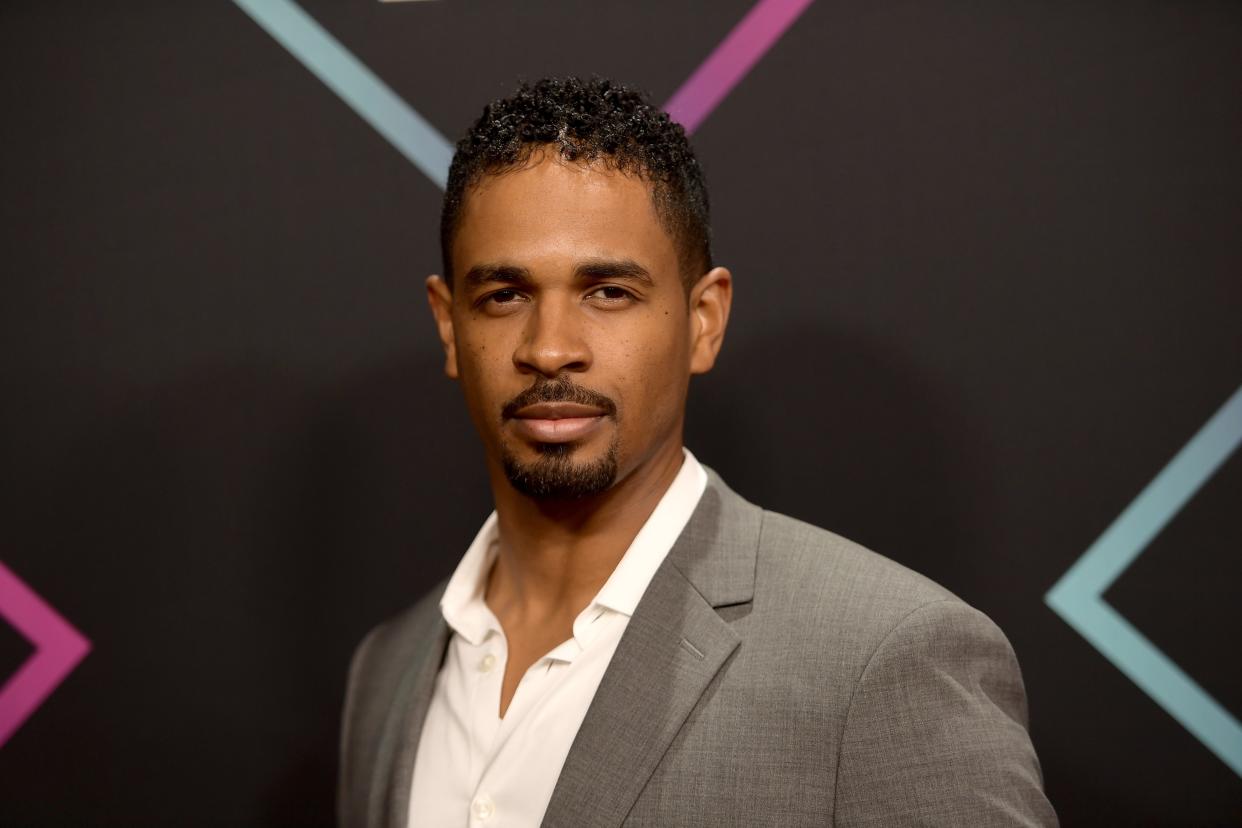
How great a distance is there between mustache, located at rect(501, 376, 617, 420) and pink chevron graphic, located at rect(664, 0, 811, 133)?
0.75m

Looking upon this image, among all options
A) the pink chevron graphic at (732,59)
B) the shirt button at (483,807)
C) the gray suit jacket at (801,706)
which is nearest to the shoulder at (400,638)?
the shirt button at (483,807)

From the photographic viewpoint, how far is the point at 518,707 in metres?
1.31

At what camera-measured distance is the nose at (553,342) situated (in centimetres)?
125

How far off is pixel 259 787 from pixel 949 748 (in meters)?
1.35

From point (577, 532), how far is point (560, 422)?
0.18 meters

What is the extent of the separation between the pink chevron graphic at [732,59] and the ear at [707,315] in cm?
52

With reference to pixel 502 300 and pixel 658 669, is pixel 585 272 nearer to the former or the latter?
pixel 502 300

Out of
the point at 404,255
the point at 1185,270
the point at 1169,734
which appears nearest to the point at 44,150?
the point at 404,255

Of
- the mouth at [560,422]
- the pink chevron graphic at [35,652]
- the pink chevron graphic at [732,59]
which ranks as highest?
the pink chevron graphic at [732,59]

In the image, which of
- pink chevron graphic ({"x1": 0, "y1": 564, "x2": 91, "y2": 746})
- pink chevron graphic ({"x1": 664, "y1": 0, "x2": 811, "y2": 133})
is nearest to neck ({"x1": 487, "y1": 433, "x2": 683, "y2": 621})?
pink chevron graphic ({"x1": 664, "y1": 0, "x2": 811, "y2": 133})

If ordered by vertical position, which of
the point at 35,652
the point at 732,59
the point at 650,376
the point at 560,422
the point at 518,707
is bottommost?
the point at 35,652

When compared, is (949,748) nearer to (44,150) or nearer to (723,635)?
(723,635)

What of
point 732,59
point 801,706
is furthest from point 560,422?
point 732,59

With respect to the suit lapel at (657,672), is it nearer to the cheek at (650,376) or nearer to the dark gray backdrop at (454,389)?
the cheek at (650,376)
